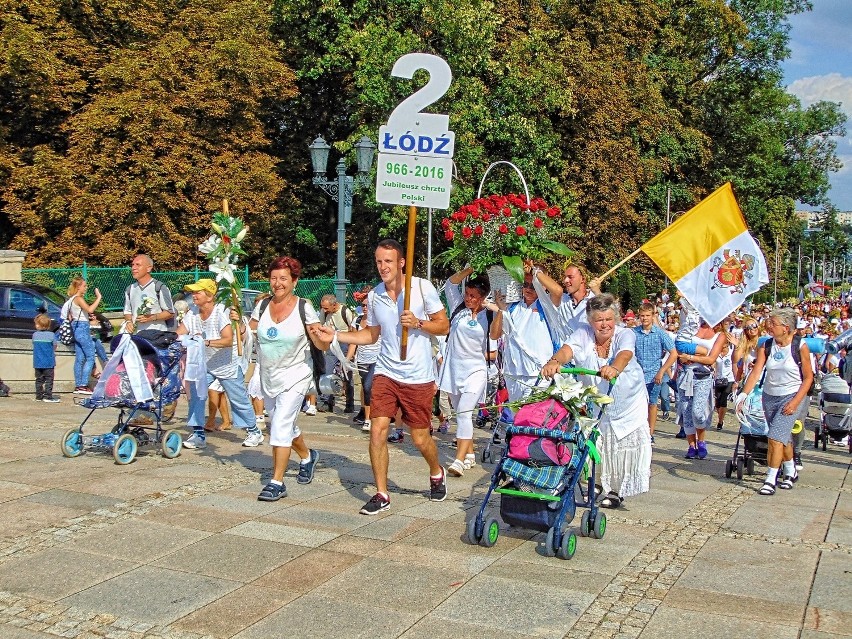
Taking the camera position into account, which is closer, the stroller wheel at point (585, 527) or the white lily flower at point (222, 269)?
the stroller wheel at point (585, 527)

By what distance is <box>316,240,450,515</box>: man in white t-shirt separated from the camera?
25.1 feet

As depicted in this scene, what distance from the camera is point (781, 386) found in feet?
30.6

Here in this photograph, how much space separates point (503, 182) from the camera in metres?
30.3

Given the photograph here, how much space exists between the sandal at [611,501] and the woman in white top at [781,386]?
→ 1.92 metres

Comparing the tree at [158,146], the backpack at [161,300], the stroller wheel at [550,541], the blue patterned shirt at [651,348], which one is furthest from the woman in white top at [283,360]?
the tree at [158,146]

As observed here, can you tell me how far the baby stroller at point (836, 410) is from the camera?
506 inches

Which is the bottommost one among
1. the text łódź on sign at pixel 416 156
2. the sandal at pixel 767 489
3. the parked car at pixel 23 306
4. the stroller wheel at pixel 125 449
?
the sandal at pixel 767 489

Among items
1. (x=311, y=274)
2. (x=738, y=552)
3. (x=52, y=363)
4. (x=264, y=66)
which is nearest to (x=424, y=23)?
(x=264, y=66)

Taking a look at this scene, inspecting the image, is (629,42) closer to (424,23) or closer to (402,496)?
(424,23)

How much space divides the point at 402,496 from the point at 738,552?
2.80 meters

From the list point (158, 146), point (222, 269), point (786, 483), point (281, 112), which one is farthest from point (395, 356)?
point (281, 112)

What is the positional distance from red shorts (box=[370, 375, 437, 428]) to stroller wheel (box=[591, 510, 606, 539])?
158cm

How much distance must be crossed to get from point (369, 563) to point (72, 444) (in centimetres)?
449

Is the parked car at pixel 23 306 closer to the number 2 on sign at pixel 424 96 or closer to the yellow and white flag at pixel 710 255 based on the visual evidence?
the yellow and white flag at pixel 710 255
